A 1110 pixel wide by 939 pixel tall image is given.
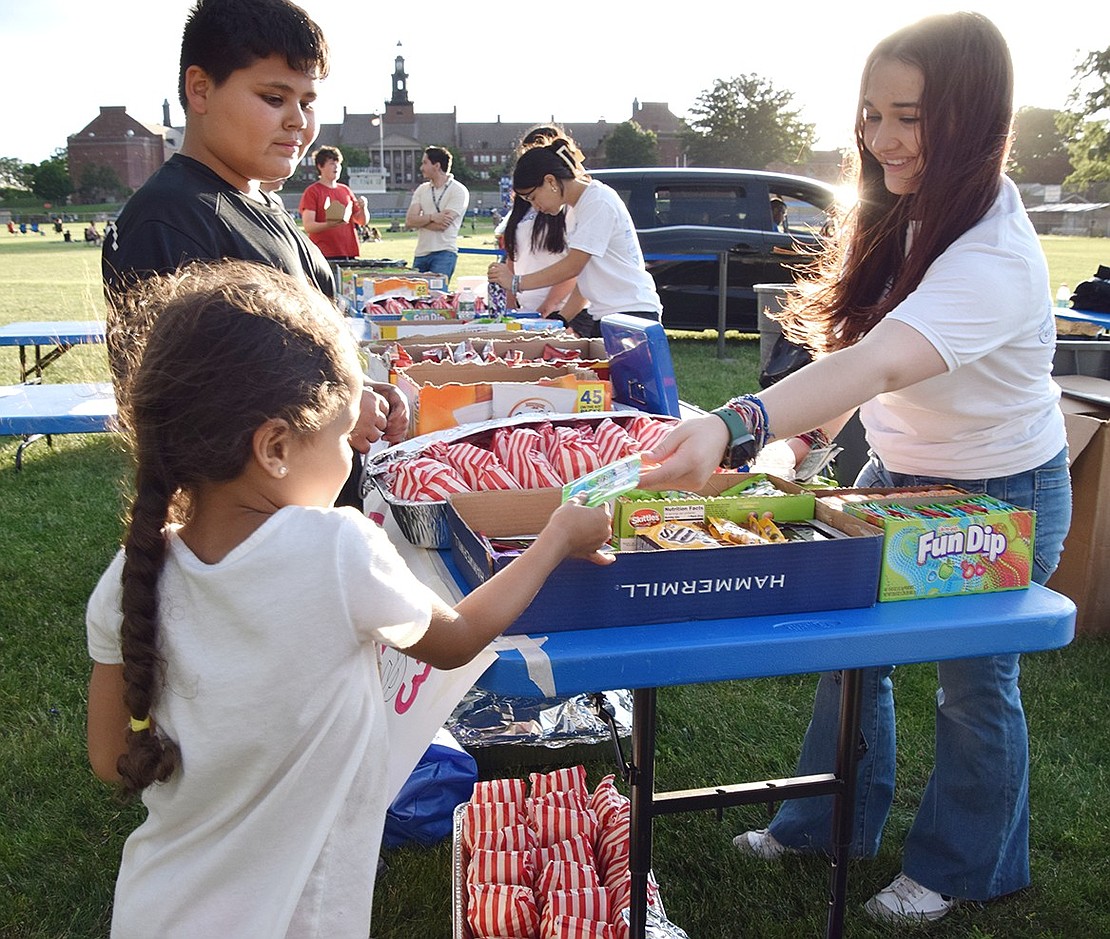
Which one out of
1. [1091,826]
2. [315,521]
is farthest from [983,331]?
[1091,826]

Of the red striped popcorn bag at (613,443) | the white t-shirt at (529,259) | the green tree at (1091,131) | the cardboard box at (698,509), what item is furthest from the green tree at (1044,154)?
the cardboard box at (698,509)

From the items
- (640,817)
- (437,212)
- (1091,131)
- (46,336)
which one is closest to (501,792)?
(640,817)

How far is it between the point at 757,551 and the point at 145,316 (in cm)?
88

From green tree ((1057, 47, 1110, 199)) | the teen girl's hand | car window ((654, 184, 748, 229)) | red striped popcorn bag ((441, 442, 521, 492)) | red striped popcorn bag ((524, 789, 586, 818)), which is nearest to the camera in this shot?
red striped popcorn bag ((441, 442, 521, 492))

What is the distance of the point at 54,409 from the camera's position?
461 cm

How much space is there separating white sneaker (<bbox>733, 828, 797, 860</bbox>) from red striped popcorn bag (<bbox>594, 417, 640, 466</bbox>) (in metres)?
1.18

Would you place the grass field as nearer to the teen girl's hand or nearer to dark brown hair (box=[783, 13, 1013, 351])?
dark brown hair (box=[783, 13, 1013, 351])

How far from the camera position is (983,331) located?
5.00ft

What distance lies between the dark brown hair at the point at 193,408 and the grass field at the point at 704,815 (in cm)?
38

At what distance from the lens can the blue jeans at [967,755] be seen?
1863 mm

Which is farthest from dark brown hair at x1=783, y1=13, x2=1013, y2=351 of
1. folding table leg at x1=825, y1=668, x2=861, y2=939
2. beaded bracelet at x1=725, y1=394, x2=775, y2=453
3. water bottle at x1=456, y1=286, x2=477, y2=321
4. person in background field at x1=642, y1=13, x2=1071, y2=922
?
water bottle at x1=456, y1=286, x2=477, y2=321

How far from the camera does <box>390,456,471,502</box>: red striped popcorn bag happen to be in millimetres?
1658

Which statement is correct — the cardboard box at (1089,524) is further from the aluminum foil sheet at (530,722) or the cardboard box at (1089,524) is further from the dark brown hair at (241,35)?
the dark brown hair at (241,35)

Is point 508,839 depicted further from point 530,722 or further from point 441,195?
point 441,195
